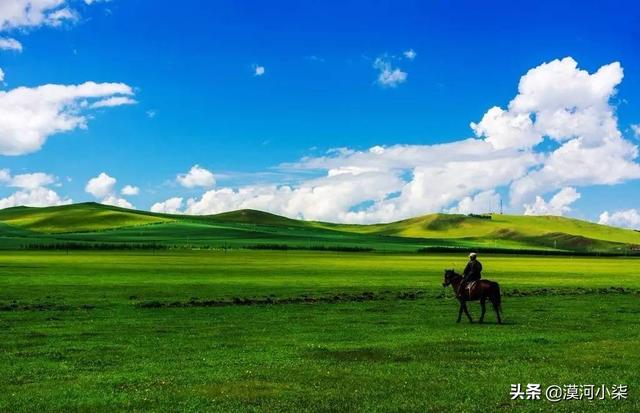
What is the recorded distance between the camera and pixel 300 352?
23.8 metres

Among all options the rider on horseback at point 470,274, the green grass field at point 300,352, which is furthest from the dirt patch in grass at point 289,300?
the rider on horseback at point 470,274

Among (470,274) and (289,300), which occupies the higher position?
(470,274)

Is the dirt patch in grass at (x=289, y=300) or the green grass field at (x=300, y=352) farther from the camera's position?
the dirt patch in grass at (x=289, y=300)

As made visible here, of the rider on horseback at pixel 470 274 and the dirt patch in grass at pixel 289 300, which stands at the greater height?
the rider on horseback at pixel 470 274

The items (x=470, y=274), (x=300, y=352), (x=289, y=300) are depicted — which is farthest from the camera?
(x=289, y=300)

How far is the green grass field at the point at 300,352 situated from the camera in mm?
16969

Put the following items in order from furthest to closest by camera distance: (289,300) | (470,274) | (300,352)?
(289,300)
(470,274)
(300,352)

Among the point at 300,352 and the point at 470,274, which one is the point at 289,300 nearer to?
the point at 470,274

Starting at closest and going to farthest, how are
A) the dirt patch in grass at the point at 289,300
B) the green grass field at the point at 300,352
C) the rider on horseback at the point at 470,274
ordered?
1. the green grass field at the point at 300,352
2. the rider on horseback at the point at 470,274
3. the dirt patch in grass at the point at 289,300

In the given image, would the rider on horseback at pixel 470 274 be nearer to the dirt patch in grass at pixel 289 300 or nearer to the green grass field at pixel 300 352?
the green grass field at pixel 300 352

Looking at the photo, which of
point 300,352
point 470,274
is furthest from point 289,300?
point 300,352

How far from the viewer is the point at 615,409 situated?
52.0ft

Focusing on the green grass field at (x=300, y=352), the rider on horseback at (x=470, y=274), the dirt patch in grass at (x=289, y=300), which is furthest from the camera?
the dirt patch in grass at (x=289, y=300)

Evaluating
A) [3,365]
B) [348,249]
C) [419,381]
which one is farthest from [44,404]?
[348,249]
